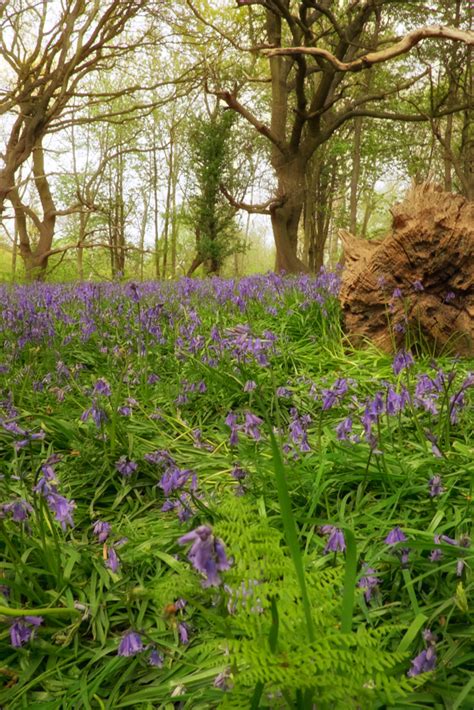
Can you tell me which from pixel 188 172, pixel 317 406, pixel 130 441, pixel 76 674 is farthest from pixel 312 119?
pixel 76 674

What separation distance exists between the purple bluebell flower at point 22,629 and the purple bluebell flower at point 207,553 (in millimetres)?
823

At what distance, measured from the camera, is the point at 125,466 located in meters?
2.11

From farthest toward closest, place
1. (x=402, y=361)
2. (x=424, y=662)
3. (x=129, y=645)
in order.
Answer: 1. (x=402, y=361)
2. (x=129, y=645)
3. (x=424, y=662)

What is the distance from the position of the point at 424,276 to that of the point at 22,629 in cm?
361

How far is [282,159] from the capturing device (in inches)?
495

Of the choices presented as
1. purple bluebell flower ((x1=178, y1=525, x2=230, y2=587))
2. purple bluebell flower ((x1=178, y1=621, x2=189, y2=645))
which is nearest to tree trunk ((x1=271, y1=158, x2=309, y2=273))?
purple bluebell flower ((x1=178, y1=621, x2=189, y2=645))

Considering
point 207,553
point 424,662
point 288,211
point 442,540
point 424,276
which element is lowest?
point 424,662

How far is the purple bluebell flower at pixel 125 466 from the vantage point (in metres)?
2.08

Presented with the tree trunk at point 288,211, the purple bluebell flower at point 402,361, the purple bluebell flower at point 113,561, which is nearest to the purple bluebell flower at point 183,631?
the purple bluebell flower at point 113,561

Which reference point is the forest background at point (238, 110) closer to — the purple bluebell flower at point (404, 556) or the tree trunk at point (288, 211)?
the tree trunk at point (288, 211)

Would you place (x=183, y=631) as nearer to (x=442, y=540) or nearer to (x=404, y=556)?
(x=404, y=556)

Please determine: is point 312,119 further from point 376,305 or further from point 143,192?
point 143,192

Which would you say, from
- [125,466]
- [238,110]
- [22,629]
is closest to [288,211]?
[238,110]

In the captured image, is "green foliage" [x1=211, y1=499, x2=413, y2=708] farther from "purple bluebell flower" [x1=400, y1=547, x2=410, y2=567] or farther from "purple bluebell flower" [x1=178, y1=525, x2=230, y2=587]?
"purple bluebell flower" [x1=400, y1=547, x2=410, y2=567]
